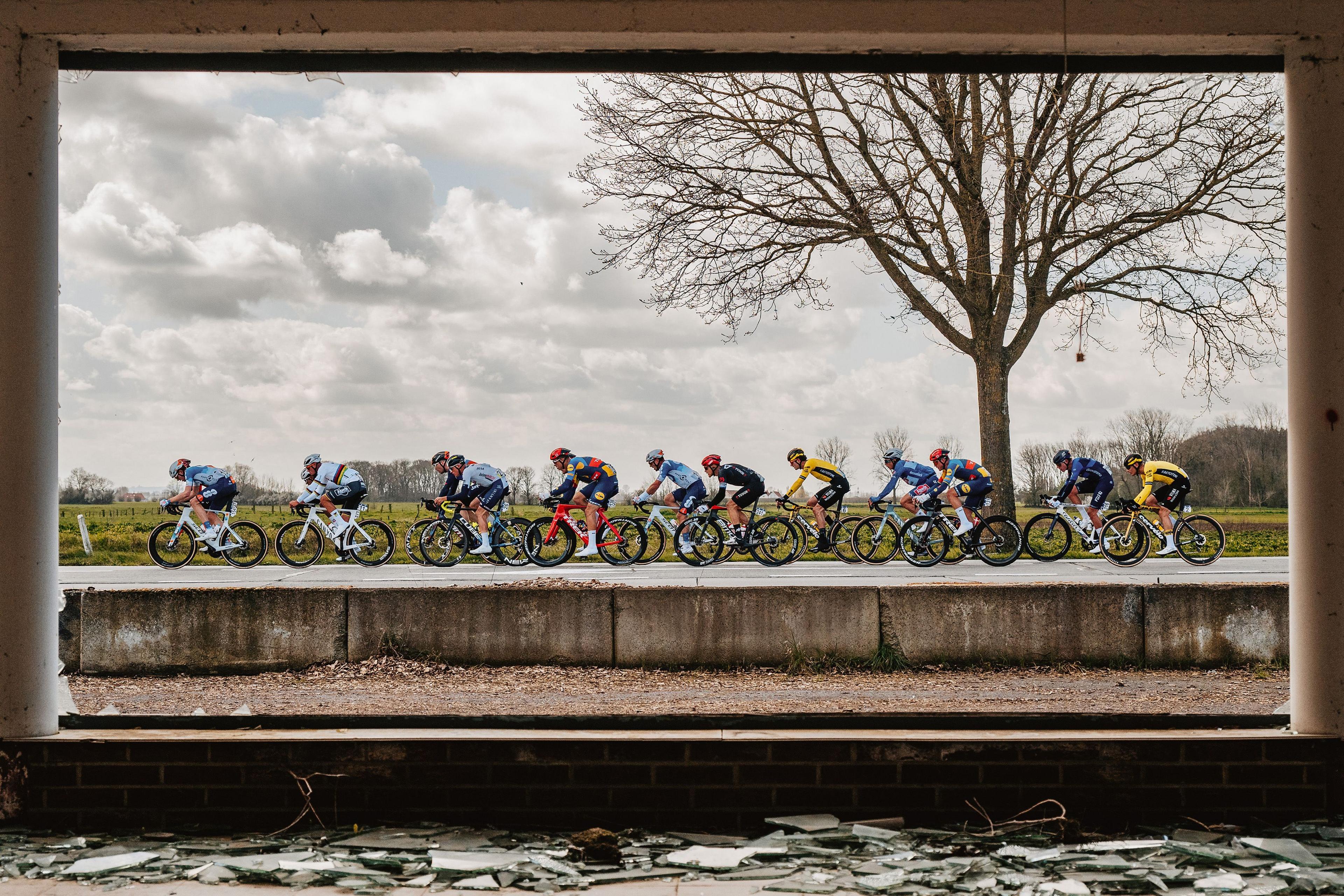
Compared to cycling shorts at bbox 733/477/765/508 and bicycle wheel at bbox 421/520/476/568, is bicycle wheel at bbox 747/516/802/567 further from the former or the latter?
bicycle wheel at bbox 421/520/476/568

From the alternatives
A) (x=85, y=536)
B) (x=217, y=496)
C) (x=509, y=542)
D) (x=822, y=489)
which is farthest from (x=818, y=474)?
(x=85, y=536)

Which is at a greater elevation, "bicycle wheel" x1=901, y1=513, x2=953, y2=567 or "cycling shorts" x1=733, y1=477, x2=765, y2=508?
"cycling shorts" x1=733, y1=477, x2=765, y2=508

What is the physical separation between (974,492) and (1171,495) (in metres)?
2.88

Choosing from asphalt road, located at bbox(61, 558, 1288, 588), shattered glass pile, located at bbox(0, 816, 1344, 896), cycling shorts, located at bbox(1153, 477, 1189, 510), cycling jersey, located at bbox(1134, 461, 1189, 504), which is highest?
cycling jersey, located at bbox(1134, 461, 1189, 504)

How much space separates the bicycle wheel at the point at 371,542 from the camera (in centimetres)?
1692

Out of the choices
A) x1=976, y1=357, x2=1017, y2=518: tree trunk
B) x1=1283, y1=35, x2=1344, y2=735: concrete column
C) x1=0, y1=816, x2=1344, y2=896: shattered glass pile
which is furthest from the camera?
x1=976, y1=357, x2=1017, y2=518: tree trunk

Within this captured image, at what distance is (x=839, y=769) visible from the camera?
3787 millimetres

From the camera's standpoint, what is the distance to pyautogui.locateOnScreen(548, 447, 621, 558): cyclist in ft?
51.3

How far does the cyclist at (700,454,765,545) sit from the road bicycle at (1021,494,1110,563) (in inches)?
169

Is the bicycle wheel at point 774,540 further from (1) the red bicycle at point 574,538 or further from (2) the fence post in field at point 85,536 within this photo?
(2) the fence post in field at point 85,536

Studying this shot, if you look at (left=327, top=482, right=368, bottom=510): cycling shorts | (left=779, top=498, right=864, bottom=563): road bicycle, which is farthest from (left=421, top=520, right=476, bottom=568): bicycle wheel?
(left=779, top=498, right=864, bottom=563): road bicycle

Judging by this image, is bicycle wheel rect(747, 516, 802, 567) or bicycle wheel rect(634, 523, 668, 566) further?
bicycle wheel rect(634, 523, 668, 566)

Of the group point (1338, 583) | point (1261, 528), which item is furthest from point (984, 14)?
point (1261, 528)

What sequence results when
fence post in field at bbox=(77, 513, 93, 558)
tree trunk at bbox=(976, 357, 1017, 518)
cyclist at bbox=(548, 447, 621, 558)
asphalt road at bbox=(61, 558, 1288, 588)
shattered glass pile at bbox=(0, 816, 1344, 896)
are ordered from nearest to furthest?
shattered glass pile at bbox=(0, 816, 1344, 896) → asphalt road at bbox=(61, 558, 1288, 588) → cyclist at bbox=(548, 447, 621, 558) → tree trunk at bbox=(976, 357, 1017, 518) → fence post in field at bbox=(77, 513, 93, 558)
